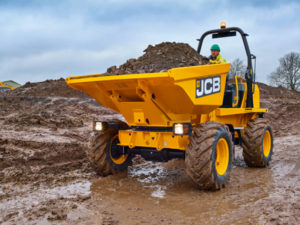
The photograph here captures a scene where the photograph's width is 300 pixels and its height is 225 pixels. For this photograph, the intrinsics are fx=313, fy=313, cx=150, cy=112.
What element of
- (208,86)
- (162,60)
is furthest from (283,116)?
(162,60)

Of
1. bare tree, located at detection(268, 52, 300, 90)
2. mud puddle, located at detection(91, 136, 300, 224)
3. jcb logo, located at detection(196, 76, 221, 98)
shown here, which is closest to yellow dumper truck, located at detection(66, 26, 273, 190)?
jcb logo, located at detection(196, 76, 221, 98)

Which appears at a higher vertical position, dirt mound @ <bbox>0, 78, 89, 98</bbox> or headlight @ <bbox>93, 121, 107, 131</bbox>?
dirt mound @ <bbox>0, 78, 89, 98</bbox>

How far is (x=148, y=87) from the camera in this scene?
4.41 m

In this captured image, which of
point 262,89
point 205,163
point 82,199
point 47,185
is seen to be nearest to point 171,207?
point 205,163

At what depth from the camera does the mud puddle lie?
3.68m

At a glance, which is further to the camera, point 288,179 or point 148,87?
point 288,179

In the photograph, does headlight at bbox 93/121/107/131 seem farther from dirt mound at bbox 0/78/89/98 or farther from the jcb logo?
dirt mound at bbox 0/78/89/98

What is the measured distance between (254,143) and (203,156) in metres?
2.13

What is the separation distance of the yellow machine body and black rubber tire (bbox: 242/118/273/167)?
99 centimetres

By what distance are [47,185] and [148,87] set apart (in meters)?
2.43

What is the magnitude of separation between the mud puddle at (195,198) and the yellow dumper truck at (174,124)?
0.32m

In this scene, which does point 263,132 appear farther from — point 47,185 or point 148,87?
point 47,185

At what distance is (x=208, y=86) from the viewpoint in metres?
4.69

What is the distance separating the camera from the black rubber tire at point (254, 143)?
6.09m
